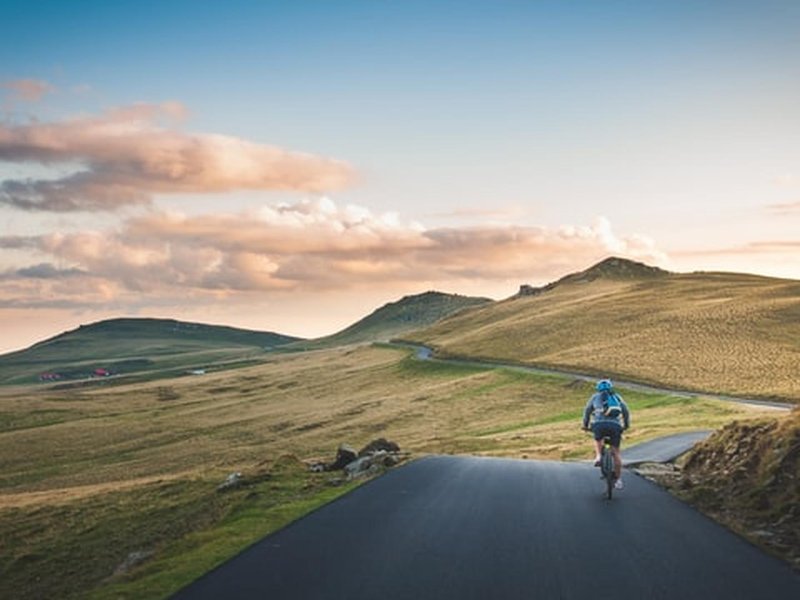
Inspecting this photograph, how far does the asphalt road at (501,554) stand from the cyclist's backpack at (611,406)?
7.26ft

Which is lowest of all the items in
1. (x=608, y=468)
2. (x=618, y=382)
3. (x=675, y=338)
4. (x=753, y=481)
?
(x=618, y=382)

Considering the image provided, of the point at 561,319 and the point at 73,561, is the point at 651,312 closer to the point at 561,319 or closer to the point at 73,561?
the point at 561,319

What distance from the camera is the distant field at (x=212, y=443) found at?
88.7 feet

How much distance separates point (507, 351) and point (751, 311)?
37441 millimetres

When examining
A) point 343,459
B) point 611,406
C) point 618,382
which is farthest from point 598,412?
point 618,382

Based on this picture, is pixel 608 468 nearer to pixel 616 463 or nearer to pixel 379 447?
pixel 616 463

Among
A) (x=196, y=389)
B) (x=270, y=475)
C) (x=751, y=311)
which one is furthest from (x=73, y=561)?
(x=196, y=389)

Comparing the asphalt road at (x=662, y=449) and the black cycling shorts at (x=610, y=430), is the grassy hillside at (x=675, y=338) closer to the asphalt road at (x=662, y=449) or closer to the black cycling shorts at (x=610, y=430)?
the asphalt road at (x=662, y=449)

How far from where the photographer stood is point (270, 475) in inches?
1233

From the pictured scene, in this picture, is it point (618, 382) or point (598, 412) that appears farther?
point (618, 382)

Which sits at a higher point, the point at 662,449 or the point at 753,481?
the point at 753,481

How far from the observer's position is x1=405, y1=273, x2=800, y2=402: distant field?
79562mm

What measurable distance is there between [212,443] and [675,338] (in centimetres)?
6256

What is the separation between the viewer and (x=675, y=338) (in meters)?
105
